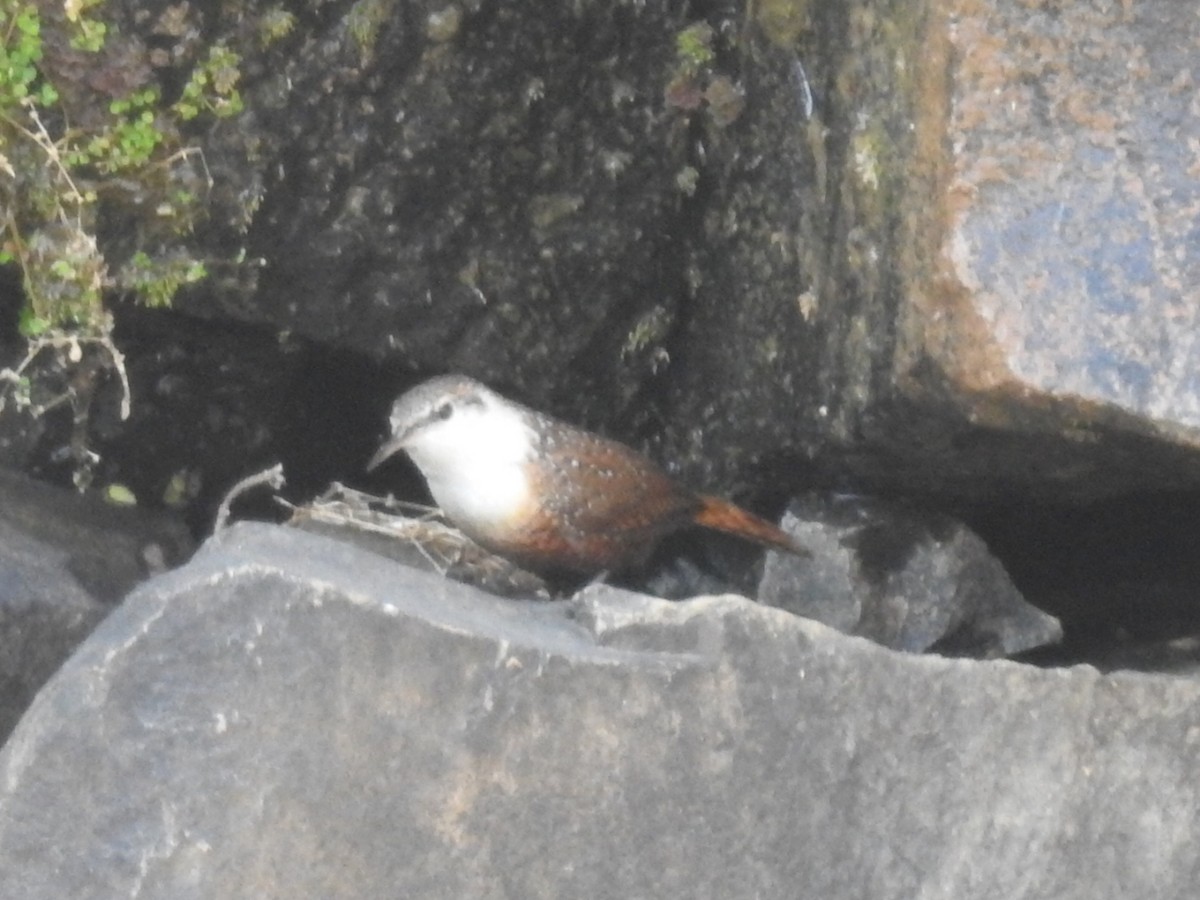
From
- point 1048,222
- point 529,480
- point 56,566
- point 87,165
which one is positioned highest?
point 1048,222

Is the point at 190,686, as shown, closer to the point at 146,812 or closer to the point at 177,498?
the point at 146,812

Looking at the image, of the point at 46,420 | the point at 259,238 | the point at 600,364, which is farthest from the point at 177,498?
the point at 600,364

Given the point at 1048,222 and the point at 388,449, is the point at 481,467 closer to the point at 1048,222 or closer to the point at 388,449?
the point at 388,449

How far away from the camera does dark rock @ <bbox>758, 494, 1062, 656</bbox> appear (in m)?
3.96

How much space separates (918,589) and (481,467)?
3.45 feet

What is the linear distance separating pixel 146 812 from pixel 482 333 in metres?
1.88

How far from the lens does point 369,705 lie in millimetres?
2592

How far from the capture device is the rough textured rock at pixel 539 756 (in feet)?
8.21

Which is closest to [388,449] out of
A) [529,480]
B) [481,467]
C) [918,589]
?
[481,467]

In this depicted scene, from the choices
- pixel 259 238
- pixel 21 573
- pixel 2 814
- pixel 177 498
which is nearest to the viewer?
pixel 2 814

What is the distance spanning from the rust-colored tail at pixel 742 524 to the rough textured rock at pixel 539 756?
1097 mm

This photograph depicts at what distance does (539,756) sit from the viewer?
2.68 metres

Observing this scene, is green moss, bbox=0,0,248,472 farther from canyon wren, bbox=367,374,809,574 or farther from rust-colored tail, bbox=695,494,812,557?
rust-colored tail, bbox=695,494,812,557

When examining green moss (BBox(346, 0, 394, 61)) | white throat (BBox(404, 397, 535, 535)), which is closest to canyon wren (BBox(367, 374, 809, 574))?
white throat (BBox(404, 397, 535, 535))
